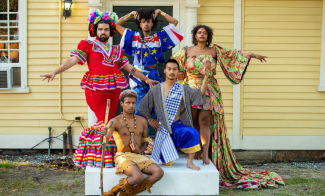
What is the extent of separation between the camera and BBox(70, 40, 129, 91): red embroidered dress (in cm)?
347

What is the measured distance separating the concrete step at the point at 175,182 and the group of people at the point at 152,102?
Result: 113 mm

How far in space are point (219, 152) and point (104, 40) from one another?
1.93 meters

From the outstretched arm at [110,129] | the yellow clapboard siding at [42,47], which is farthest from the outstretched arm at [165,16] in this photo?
the yellow clapboard siding at [42,47]

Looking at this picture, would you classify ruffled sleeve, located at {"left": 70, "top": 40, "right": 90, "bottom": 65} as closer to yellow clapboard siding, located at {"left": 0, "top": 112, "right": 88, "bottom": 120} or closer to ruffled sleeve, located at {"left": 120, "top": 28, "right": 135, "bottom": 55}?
ruffled sleeve, located at {"left": 120, "top": 28, "right": 135, "bottom": 55}

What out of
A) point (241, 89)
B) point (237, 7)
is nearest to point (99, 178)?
point (241, 89)

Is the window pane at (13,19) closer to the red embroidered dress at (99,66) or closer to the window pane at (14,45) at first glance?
the window pane at (14,45)

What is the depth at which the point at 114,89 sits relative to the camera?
355 cm

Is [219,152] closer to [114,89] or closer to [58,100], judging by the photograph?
[114,89]

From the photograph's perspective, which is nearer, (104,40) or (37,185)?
(104,40)

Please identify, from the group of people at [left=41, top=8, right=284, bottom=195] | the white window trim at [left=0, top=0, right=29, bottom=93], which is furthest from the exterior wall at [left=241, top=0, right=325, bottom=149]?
the white window trim at [left=0, top=0, right=29, bottom=93]

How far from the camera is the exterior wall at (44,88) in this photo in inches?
223

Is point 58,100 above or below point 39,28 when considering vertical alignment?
below

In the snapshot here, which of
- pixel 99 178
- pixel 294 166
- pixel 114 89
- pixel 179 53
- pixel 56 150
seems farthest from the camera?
pixel 56 150

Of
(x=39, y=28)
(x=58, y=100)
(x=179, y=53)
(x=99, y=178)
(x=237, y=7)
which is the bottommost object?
(x=99, y=178)
